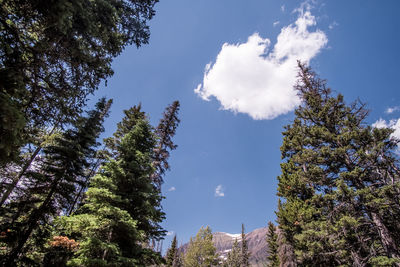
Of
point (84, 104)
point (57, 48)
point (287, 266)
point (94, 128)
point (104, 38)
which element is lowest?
point (287, 266)

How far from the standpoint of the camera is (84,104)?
676cm

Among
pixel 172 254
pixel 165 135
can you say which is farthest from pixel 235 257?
pixel 165 135

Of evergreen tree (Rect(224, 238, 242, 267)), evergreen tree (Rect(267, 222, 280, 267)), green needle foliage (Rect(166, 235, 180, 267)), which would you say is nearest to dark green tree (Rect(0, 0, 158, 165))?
evergreen tree (Rect(267, 222, 280, 267))

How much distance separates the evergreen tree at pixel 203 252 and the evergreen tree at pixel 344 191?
2263 cm

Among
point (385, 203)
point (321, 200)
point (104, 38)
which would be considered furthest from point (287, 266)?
point (104, 38)

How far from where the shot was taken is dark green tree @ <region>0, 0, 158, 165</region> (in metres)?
3.94

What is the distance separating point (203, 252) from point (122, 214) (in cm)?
3206

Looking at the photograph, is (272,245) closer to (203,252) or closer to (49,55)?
(203,252)

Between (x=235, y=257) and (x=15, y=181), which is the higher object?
(x=15, y=181)

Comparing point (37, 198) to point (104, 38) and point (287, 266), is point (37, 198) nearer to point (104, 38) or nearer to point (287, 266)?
point (104, 38)

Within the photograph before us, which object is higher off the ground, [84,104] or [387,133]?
[387,133]

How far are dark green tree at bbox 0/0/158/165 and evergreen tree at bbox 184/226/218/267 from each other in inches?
1406

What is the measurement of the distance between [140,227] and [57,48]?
8.92m

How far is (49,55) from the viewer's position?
5.49 metres
